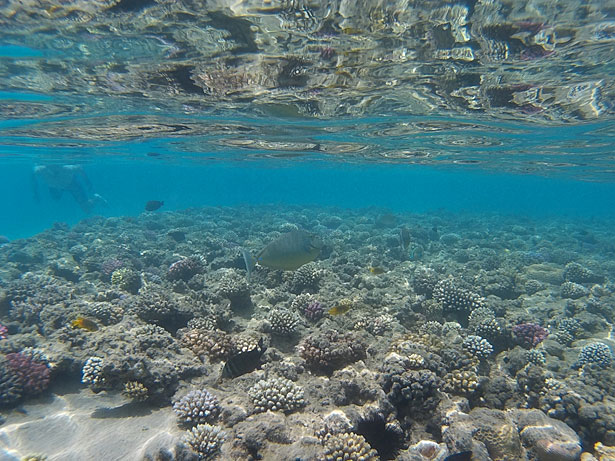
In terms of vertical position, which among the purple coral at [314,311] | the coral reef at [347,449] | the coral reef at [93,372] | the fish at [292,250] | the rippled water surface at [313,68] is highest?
the rippled water surface at [313,68]

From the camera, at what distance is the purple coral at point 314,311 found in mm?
8352

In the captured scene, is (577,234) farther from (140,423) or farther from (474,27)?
(140,423)

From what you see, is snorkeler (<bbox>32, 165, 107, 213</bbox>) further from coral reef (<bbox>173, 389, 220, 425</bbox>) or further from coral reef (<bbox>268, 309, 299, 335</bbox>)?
coral reef (<bbox>173, 389, 220, 425</bbox>)

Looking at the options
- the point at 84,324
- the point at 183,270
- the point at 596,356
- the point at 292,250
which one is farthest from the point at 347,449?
the point at 183,270

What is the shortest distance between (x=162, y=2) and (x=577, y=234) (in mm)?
31954

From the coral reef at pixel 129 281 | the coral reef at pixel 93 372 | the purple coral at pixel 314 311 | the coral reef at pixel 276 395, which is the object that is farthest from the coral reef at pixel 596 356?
the coral reef at pixel 129 281

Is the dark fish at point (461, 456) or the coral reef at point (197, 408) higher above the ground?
the dark fish at point (461, 456)

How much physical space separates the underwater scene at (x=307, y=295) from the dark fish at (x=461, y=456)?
2cm

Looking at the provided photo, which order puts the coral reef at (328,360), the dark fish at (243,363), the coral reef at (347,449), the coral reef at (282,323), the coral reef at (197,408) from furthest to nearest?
1. the coral reef at (282,323)
2. the dark fish at (243,363)
3. the coral reef at (197,408)
4. the coral reef at (328,360)
5. the coral reef at (347,449)

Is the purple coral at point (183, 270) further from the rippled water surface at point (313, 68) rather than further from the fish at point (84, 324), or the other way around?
the rippled water surface at point (313, 68)

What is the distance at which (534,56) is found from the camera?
884 cm

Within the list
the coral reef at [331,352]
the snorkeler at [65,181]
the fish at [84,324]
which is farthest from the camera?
the snorkeler at [65,181]

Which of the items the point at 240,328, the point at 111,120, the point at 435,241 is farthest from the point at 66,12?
the point at 435,241

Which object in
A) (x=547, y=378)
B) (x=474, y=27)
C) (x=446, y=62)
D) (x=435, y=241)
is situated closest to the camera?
(x=547, y=378)
